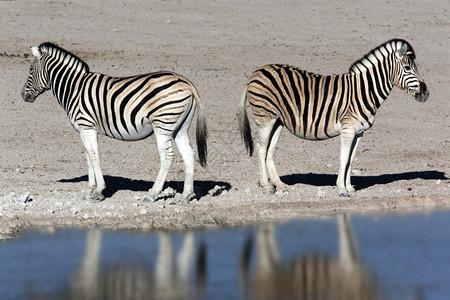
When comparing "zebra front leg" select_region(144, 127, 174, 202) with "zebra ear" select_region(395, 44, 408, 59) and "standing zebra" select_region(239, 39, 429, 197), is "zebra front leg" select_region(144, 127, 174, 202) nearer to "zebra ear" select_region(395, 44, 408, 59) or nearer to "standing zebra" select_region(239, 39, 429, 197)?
"standing zebra" select_region(239, 39, 429, 197)

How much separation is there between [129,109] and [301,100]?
2.40 meters

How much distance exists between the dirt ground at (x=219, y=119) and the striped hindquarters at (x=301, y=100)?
3.02 ft

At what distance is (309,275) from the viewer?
8297 mm

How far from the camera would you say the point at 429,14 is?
81.7 ft

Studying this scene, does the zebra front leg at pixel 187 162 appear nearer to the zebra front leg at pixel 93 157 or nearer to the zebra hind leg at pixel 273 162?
the zebra front leg at pixel 93 157

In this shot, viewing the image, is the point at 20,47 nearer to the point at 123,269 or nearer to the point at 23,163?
the point at 23,163

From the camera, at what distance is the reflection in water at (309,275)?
25.3 feet

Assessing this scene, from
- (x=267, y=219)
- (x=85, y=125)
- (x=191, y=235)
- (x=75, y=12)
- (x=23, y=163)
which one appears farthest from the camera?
(x=75, y=12)

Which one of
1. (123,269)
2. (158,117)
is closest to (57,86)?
(158,117)

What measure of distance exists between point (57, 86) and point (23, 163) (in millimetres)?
2357

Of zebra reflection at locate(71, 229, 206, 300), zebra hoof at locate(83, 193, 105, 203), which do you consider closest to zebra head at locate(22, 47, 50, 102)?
zebra hoof at locate(83, 193, 105, 203)

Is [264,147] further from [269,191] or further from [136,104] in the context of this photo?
[136,104]

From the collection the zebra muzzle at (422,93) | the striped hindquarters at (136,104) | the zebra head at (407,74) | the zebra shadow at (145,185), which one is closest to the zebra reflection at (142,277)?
the striped hindquarters at (136,104)

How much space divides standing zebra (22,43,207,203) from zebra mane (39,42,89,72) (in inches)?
0.5
